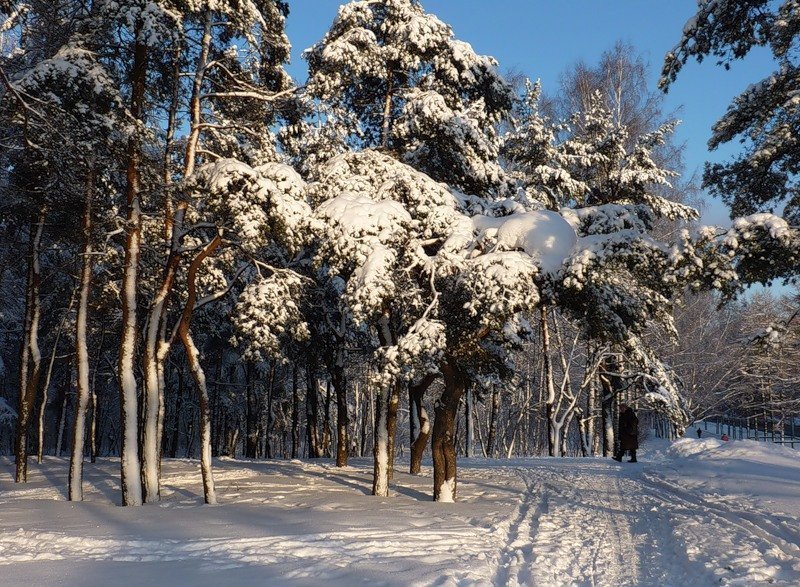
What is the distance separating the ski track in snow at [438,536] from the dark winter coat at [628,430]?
6.30 m

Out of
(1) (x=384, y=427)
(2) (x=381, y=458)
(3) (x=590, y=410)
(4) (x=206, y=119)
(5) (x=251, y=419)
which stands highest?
(4) (x=206, y=119)

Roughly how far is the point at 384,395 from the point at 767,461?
946cm

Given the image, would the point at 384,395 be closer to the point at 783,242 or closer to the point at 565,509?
the point at 565,509

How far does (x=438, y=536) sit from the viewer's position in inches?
311

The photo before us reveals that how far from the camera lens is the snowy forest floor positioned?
614cm

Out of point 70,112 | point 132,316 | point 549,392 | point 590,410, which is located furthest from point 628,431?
point 70,112

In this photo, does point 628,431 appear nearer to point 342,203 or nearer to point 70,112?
point 342,203

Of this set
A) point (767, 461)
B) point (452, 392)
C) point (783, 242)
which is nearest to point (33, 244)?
point (452, 392)

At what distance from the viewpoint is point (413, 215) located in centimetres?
1227

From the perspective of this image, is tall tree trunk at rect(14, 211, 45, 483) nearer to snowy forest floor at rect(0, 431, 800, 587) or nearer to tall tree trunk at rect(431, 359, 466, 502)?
snowy forest floor at rect(0, 431, 800, 587)

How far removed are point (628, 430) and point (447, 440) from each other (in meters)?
10.7

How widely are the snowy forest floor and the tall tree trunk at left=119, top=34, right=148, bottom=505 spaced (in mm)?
924

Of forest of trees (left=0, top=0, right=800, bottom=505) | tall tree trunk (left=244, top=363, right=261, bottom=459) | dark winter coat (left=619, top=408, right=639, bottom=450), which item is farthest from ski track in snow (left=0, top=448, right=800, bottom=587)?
tall tree trunk (left=244, top=363, right=261, bottom=459)

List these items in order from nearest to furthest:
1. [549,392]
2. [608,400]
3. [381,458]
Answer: [381,458], [549,392], [608,400]
